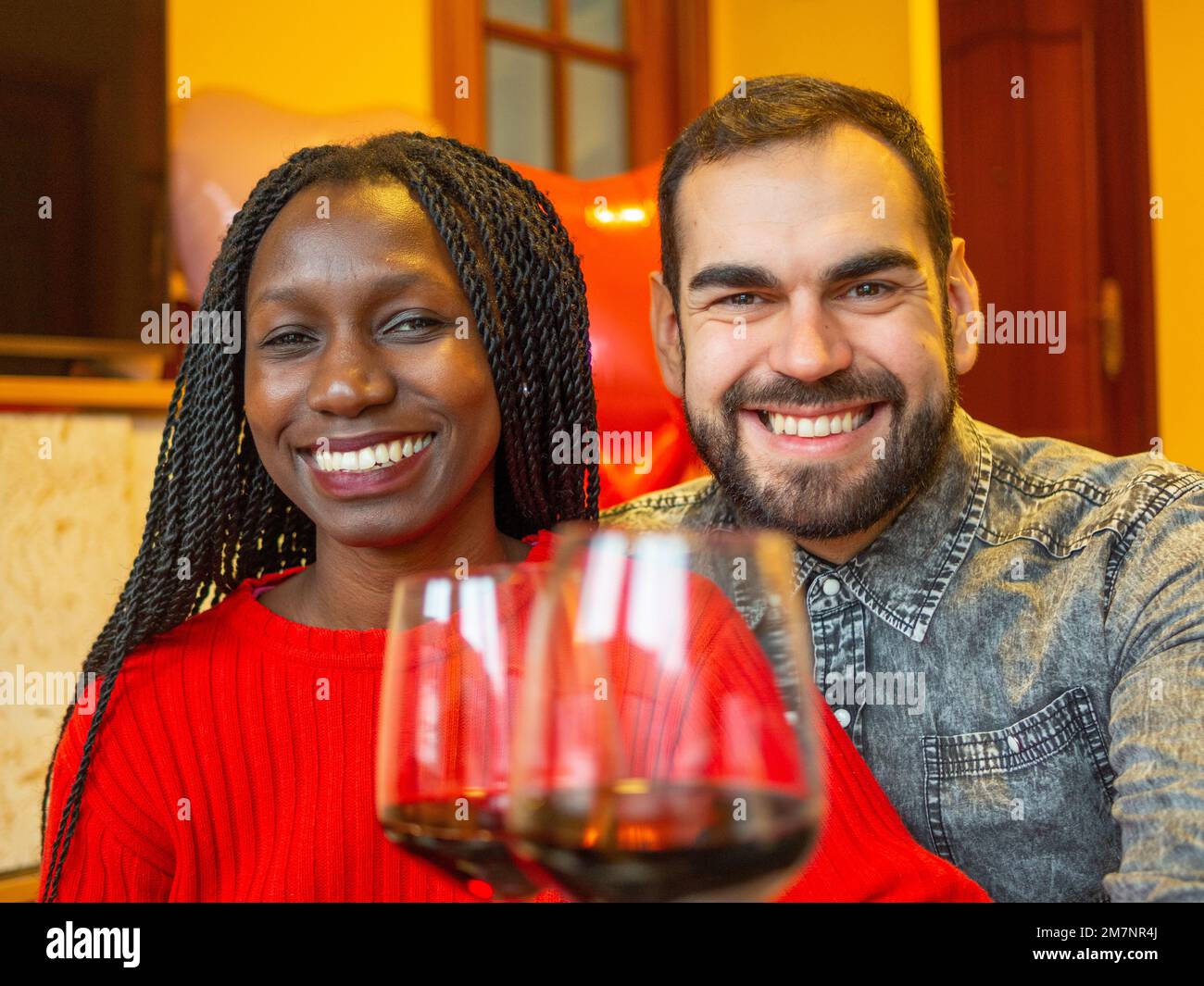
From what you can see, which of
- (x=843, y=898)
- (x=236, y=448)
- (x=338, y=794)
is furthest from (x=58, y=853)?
(x=843, y=898)

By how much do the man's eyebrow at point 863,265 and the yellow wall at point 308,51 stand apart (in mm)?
1248

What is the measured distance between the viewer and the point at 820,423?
125 centimetres

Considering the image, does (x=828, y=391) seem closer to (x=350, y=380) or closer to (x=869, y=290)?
(x=869, y=290)

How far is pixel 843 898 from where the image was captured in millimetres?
800

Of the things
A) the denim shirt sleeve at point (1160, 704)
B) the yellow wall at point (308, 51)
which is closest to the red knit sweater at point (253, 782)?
the denim shirt sleeve at point (1160, 704)

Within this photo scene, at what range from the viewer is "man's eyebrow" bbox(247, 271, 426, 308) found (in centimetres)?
98

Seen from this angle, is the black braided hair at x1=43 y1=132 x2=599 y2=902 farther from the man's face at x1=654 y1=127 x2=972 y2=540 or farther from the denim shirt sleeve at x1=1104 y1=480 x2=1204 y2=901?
the denim shirt sleeve at x1=1104 y1=480 x2=1204 y2=901

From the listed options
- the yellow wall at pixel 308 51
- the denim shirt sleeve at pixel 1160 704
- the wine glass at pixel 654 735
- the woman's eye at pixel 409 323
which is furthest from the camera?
the yellow wall at pixel 308 51

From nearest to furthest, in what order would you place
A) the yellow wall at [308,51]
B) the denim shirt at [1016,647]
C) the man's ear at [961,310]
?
the denim shirt at [1016,647]
the man's ear at [961,310]
the yellow wall at [308,51]

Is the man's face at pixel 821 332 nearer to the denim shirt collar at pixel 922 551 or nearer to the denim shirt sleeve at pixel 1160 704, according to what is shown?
the denim shirt collar at pixel 922 551

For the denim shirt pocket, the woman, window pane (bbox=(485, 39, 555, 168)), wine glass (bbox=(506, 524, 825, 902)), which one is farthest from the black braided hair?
window pane (bbox=(485, 39, 555, 168))

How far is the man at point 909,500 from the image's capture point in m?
1.17

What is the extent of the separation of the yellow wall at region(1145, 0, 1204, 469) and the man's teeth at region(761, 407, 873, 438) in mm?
1855
